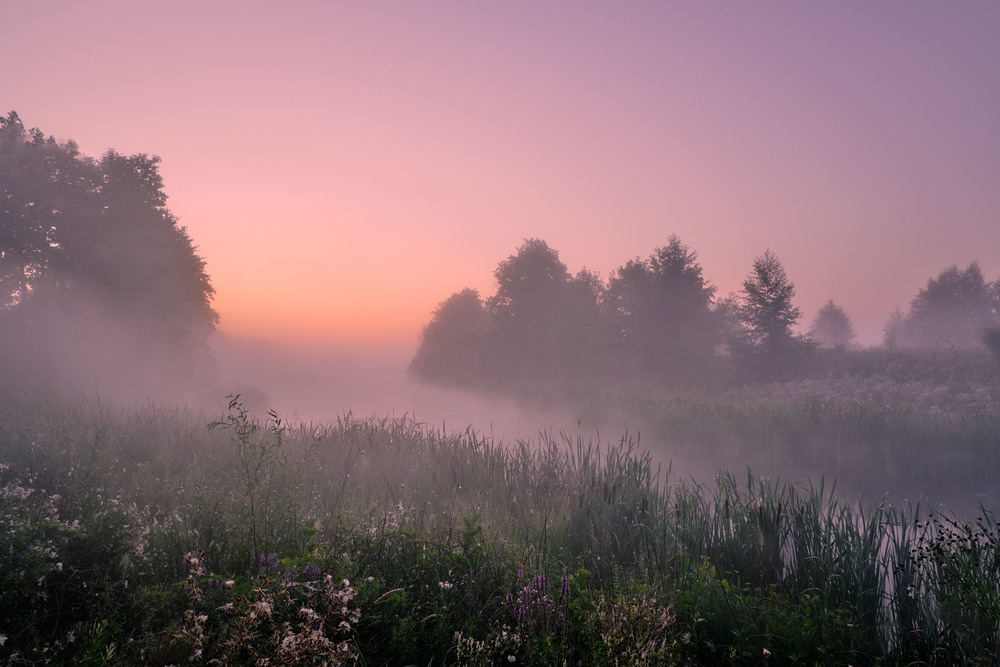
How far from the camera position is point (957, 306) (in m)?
48.1

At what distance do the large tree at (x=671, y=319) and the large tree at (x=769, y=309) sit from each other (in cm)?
255

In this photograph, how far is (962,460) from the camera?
10.7 metres

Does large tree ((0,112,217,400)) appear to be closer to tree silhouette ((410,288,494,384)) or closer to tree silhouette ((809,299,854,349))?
tree silhouette ((410,288,494,384))

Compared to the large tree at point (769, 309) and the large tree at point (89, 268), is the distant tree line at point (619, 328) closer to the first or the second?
the large tree at point (769, 309)

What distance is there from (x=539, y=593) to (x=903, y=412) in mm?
15125

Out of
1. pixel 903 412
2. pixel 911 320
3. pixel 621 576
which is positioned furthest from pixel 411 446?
pixel 911 320

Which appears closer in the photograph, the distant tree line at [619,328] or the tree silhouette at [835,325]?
the distant tree line at [619,328]

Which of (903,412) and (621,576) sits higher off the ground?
(903,412)

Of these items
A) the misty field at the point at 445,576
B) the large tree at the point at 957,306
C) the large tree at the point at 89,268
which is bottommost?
the misty field at the point at 445,576

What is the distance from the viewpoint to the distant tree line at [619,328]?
2794cm

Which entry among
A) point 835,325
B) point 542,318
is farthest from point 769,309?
point 835,325

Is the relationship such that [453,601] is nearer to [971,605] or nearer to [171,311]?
[971,605]

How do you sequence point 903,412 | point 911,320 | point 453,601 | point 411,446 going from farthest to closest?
point 911,320
point 903,412
point 411,446
point 453,601

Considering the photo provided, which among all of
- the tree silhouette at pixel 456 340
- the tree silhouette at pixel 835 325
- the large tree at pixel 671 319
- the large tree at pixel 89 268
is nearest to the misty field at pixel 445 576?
the large tree at pixel 89 268
